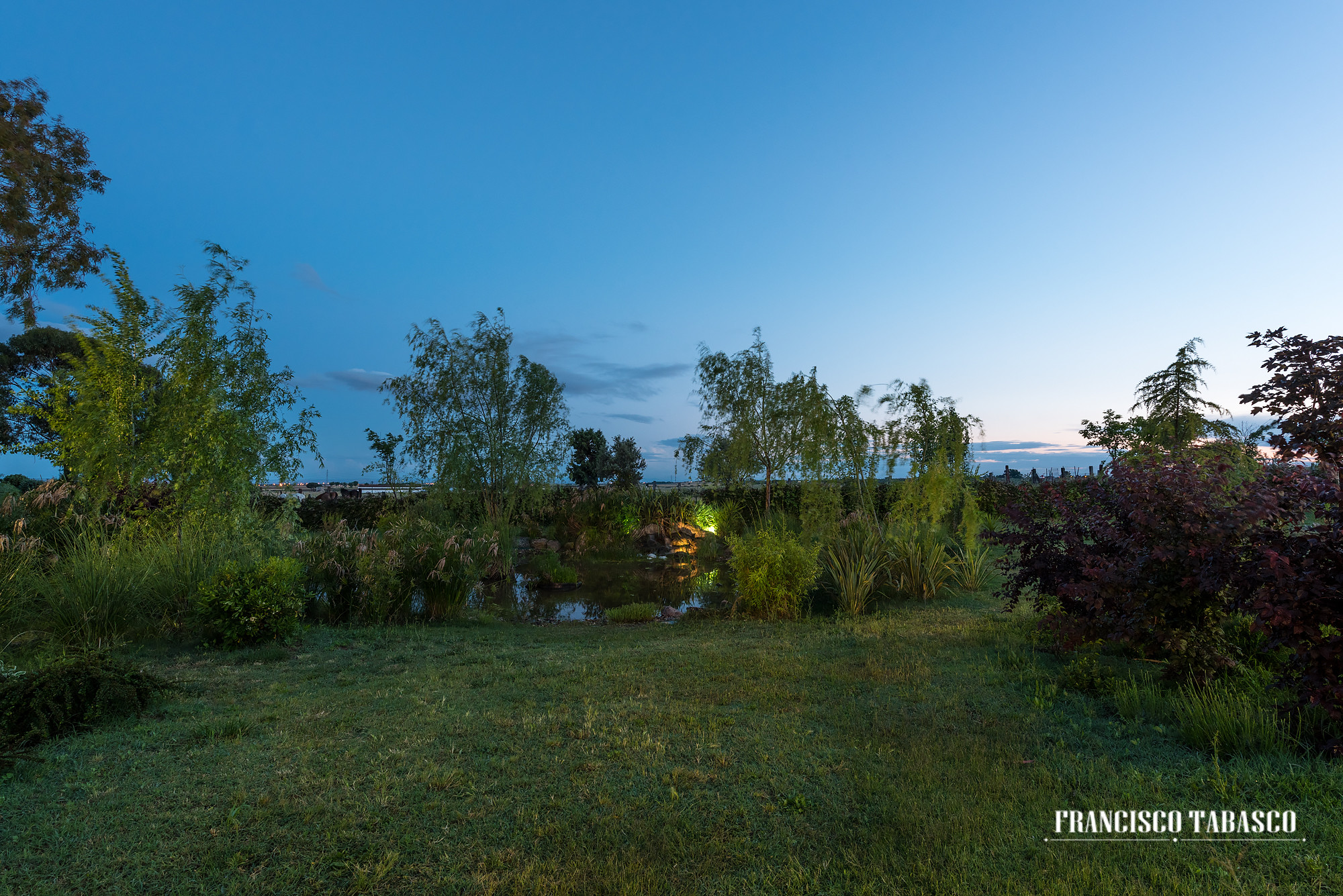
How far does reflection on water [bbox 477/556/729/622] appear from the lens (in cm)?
1047

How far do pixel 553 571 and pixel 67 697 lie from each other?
9.47 meters

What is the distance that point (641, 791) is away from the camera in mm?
3197

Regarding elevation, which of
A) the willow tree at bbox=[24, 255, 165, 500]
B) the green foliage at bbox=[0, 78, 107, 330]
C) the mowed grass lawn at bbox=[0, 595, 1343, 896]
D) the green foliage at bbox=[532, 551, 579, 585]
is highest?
the green foliage at bbox=[0, 78, 107, 330]

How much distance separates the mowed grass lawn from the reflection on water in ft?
17.6

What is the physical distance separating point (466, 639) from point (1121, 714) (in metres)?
6.01

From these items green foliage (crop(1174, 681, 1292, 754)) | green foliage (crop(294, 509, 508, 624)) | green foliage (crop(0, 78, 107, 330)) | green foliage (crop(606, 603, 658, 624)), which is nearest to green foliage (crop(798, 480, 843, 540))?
green foliage (crop(606, 603, 658, 624))

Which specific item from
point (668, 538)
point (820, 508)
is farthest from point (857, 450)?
point (668, 538)

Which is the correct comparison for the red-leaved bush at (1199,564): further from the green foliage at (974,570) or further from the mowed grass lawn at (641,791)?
the green foliage at (974,570)

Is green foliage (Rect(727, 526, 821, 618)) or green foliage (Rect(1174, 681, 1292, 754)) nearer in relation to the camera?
green foliage (Rect(1174, 681, 1292, 754))

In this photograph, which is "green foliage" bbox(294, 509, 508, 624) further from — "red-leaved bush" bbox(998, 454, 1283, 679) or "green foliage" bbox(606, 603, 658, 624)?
"red-leaved bush" bbox(998, 454, 1283, 679)

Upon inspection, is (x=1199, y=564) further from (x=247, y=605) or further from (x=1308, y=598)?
(x=247, y=605)

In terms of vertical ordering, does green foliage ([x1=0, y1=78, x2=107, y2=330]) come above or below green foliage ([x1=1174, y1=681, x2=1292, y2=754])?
above

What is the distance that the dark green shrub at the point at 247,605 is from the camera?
6.24m

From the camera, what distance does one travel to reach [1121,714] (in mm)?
4043
